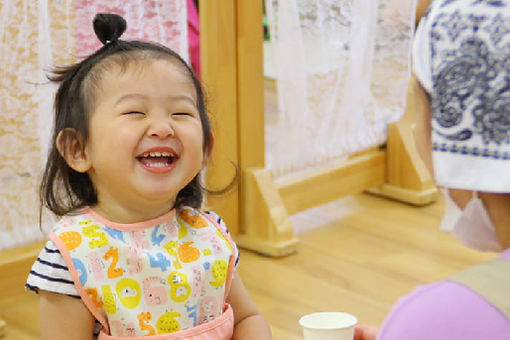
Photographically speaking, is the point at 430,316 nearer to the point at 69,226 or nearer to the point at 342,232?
the point at 69,226

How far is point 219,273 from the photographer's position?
3.93ft

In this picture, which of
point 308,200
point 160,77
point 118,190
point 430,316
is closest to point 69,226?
point 118,190

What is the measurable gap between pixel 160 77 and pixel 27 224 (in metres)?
0.69

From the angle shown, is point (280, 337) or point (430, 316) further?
point (280, 337)

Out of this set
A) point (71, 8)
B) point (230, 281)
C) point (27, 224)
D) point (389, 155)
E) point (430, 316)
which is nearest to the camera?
point (430, 316)

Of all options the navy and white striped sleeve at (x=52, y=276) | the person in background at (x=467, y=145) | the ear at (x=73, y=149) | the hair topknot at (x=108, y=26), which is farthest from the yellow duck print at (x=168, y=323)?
the person in background at (x=467, y=145)

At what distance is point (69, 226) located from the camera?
114 cm

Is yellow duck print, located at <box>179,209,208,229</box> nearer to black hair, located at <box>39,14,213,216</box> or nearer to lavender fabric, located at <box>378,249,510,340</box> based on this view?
black hair, located at <box>39,14,213,216</box>

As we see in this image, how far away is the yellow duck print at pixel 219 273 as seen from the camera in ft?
3.92

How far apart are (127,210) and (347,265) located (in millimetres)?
879

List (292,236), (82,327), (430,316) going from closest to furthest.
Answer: (430,316) < (82,327) < (292,236)

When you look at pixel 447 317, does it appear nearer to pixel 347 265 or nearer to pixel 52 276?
pixel 52 276

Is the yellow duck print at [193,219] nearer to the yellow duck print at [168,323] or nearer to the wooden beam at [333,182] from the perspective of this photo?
the yellow duck print at [168,323]

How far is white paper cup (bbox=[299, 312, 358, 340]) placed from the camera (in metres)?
1.20
